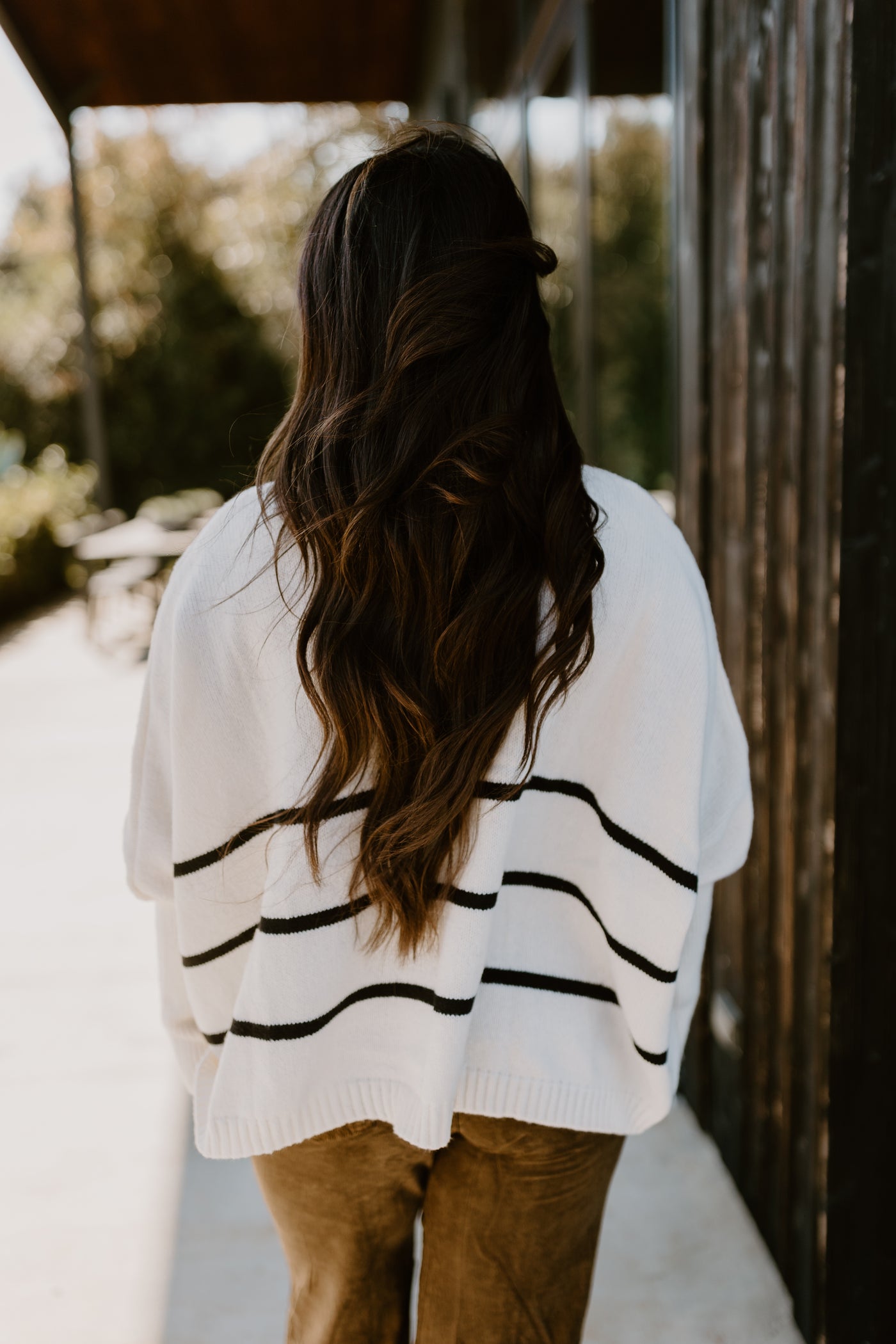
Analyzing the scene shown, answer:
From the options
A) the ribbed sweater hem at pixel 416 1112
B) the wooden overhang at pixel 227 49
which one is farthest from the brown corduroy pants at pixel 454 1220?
the wooden overhang at pixel 227 49

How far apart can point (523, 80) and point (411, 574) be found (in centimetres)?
357

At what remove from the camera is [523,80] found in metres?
3.86

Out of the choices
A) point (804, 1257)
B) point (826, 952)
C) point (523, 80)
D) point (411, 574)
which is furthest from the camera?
point (523, 80)

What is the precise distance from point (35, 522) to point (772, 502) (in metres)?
9.80

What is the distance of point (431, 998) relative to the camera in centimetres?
109

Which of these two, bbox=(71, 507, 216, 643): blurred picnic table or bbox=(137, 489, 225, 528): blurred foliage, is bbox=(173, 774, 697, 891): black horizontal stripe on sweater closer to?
bbox=(71, 507, 216, 643): blurred picnic table

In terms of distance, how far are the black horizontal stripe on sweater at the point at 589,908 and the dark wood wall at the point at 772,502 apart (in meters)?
0.57

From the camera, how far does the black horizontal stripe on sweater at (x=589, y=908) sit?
43.7 inches

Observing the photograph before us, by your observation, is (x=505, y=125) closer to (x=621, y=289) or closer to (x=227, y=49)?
(x=621, y=289)

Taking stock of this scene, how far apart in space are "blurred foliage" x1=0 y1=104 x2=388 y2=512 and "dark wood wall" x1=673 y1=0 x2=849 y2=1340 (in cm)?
1237

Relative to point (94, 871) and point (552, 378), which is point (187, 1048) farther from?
point (94, 871)

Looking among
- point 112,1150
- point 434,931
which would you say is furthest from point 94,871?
point 434,931

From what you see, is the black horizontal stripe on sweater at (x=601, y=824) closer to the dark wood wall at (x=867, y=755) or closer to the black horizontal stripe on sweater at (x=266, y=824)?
the black horizontal stripe on sweater at (x=266, y=824)

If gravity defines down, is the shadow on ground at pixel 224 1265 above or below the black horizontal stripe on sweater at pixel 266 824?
below
